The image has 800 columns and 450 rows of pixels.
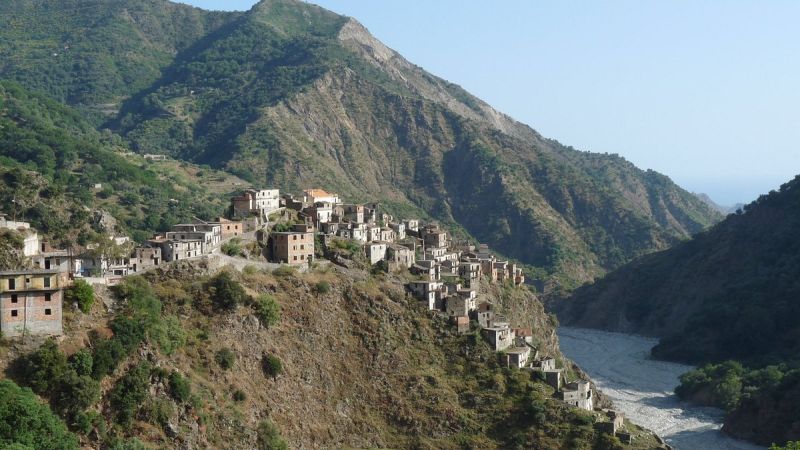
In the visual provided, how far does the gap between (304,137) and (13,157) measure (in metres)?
79.4

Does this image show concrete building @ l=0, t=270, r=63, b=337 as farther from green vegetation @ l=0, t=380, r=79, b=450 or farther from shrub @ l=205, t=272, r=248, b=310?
shrub @ l=205, t=272, r=248, b=310

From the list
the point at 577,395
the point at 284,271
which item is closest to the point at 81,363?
the point at 284,271

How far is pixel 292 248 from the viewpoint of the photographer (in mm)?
71000

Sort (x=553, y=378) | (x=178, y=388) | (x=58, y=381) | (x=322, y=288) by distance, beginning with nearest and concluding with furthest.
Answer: (x=58, y=381) < (x=178, y=388) < (x=322, y=288) < (x=553, y=378)

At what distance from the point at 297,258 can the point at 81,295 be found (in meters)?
20.9

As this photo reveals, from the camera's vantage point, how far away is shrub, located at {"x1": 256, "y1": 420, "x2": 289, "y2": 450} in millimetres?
57094

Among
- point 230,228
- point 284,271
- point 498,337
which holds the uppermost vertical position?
point 230,228

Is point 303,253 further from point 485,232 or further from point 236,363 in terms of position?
point 485,232

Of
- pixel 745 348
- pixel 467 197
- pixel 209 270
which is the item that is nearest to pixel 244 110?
pixel 467 197

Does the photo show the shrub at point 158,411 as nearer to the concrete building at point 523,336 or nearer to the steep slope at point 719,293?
the concrete building at point 523,336

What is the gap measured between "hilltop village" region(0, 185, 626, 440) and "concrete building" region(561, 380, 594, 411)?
0.07 m

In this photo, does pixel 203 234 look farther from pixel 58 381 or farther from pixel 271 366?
pixel 58 381

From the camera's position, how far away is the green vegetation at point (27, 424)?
1732 inches

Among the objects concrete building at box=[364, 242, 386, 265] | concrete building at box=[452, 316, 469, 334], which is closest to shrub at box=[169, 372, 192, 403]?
concrete building at box=[452, 316, 469, 334]
